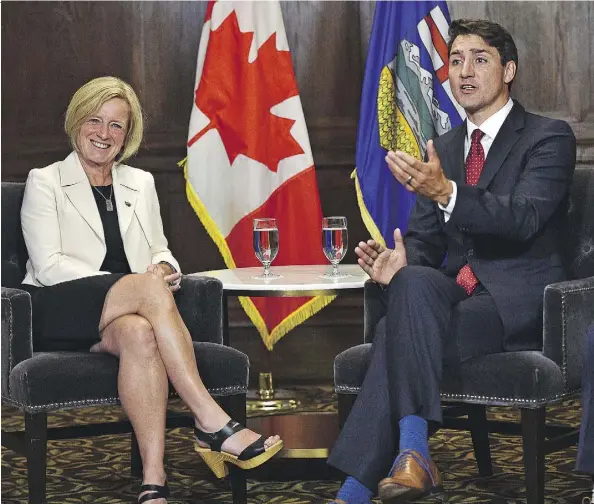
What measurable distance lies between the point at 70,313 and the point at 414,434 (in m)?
1.20

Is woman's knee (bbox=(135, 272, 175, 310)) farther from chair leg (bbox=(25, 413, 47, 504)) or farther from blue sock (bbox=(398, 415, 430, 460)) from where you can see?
blue sock (bbox=(398, 415, 430, 460))

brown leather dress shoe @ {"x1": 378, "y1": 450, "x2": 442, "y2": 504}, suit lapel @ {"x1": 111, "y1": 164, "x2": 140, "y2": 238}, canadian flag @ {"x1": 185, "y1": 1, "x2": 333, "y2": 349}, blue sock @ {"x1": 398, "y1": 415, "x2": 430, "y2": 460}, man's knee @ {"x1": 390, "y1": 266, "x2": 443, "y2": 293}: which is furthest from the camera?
canadian flag @ {"x1": 185, "y1": 1, "x2": 333, "y2": 349}

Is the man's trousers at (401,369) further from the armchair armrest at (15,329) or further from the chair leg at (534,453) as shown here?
the armchair armrest at (15,329)

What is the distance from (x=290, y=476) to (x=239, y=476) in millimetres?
454

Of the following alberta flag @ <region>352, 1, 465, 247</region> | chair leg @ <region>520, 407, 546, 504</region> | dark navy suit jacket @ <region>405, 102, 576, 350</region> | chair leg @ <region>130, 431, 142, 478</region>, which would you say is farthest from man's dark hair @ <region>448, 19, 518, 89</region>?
chair leg @ <region>130, 431, 142, 478</region>

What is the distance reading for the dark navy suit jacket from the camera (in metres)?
2.80

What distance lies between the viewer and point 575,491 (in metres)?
3.20

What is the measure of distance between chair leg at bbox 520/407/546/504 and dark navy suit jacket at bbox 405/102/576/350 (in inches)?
9.0

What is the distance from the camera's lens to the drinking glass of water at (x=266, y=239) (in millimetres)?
3600

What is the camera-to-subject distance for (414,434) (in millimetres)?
2588

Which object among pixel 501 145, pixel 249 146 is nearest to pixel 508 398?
pixel 501 145

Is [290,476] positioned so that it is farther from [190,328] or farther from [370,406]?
[370,406]

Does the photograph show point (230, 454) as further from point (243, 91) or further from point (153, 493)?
point (243, 91)

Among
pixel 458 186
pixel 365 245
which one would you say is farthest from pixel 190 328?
pixel 458 186
